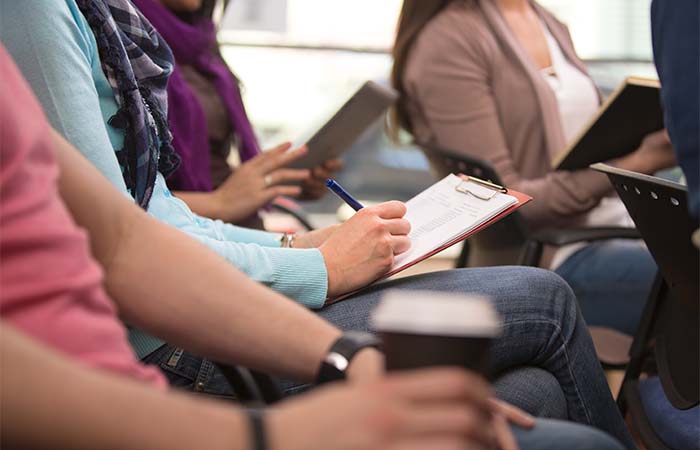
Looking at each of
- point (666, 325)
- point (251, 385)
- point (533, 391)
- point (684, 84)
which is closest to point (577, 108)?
point (666, 325)

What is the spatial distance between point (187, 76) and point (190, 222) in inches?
30.6

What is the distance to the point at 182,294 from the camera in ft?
2.80

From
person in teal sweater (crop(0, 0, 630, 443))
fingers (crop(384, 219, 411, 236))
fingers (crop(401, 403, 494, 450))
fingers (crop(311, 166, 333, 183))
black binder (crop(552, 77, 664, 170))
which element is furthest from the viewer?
fingers (crop(311, 166, 333, 183))

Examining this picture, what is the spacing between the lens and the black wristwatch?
2.87 feet

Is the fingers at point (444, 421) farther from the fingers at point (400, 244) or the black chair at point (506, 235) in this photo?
the black chair at point (506, 235)

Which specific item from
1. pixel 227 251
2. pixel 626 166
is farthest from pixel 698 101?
pixel 626 166

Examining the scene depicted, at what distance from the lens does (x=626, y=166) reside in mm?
1965

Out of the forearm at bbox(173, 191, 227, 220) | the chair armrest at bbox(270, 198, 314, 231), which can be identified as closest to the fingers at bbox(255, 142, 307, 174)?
the forearm at bbox(173, 191, 227, 220)

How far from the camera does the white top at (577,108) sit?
2.24 metres

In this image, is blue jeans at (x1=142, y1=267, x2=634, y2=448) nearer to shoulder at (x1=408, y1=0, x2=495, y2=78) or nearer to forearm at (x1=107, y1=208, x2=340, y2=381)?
forearm at (x1=107, y1=208, x2=340, y2=381)

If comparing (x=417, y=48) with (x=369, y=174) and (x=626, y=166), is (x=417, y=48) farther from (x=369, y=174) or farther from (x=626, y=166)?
(x=369, y=174)

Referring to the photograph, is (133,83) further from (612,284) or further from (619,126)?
(612,284)

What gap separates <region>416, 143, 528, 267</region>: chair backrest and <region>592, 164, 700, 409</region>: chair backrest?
498mm

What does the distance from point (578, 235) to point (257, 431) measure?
52.6 inches
